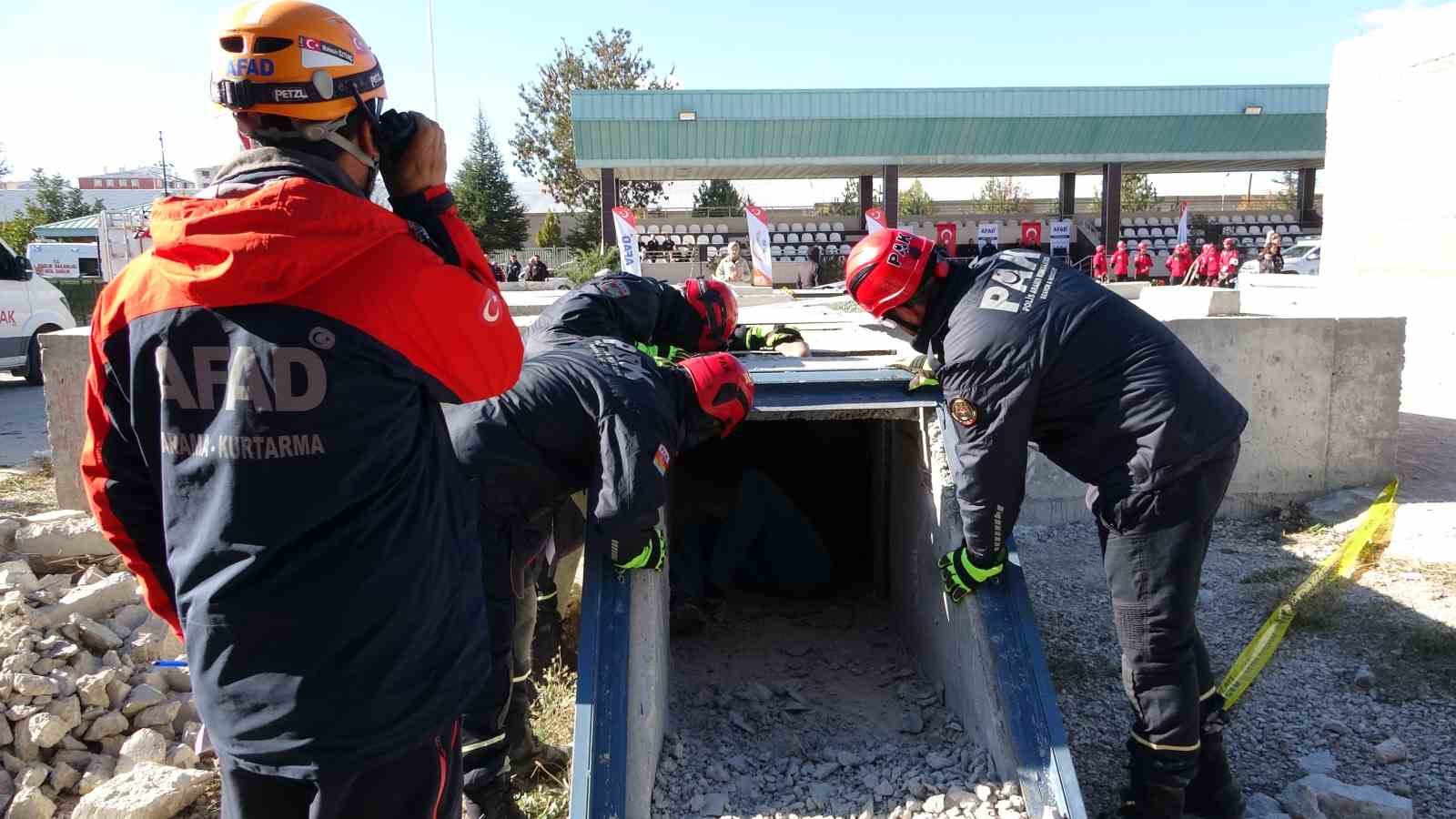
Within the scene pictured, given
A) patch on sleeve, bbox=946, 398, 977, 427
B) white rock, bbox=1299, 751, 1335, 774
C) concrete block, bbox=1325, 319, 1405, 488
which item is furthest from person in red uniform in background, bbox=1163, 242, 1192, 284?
patch on sleeve, bbox=946, 398, 977, 427

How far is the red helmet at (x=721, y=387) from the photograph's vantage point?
141 inches

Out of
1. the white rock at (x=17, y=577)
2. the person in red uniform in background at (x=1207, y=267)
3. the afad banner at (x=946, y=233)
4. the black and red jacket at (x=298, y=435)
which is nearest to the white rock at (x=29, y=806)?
the white rock at (x=17, y=577)

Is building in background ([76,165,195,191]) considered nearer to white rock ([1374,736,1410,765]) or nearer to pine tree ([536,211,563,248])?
pine tree ([536,211,563,248])

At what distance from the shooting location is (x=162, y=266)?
1.49 metres

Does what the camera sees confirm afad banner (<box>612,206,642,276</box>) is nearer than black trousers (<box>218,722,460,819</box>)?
No

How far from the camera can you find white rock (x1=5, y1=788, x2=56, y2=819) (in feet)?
10.8

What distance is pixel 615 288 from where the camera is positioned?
475 cm

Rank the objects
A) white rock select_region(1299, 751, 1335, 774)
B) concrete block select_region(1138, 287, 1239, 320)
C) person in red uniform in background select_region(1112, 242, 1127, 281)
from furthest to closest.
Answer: person in red uniform in background select_region(1112, 242, 1127, 281)
concrete block select_region(1138, 287, 1239, 320)
white rock select_region(1299, 751, 1335, 774)

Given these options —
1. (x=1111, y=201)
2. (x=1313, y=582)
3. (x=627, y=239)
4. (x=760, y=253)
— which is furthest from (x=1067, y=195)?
(x=1313, y=582)

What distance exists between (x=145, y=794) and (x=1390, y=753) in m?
4.30

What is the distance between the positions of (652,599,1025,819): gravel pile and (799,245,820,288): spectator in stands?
1872cm

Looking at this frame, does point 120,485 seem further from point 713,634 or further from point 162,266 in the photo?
point 713,634

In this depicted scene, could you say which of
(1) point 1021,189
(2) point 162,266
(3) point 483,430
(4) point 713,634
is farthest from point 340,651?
(1) point 1021,189

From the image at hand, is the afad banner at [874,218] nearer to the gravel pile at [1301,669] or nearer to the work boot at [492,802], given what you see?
the gravel pile at [1301,669]
